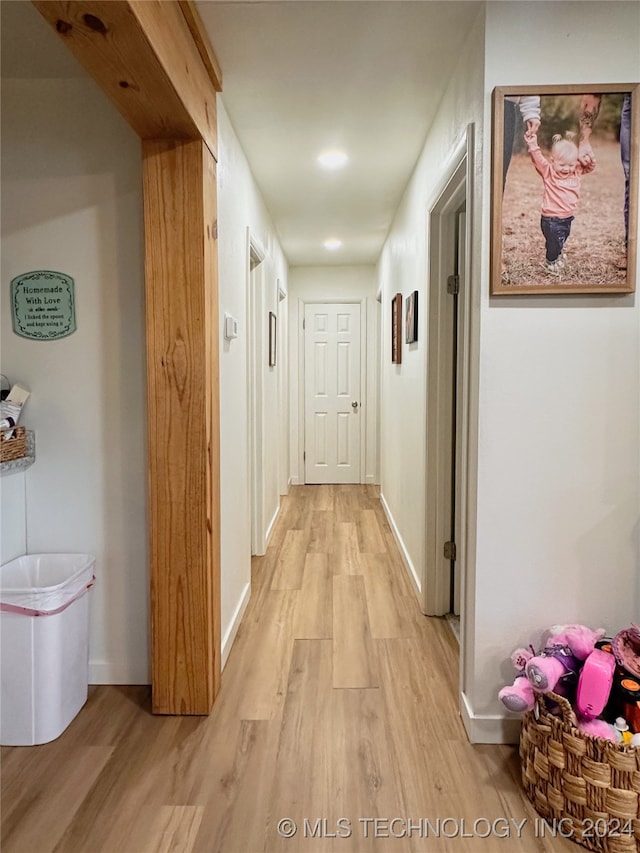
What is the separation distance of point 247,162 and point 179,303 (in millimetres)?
1420

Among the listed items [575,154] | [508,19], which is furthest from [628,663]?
[508,19]

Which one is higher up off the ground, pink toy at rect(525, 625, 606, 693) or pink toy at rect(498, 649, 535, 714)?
pink toy at rect(525, 625, 606, 693)

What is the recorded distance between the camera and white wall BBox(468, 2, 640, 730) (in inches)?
63.0

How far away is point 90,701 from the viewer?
6.35ft

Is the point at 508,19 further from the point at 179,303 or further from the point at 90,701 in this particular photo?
the point at 90,701

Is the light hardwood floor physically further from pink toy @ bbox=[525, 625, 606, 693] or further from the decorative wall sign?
the decorative wall sign

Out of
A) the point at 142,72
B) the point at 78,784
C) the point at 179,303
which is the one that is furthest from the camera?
the point at 179,303

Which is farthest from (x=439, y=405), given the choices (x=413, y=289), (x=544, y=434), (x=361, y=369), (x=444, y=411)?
(x=361, y=369)

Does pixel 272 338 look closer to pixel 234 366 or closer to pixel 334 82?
pixel 234 366

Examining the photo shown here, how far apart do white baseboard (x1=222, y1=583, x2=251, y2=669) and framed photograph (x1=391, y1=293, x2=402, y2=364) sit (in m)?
1.84

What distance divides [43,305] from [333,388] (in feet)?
12.9

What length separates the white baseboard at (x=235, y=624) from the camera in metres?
2.20

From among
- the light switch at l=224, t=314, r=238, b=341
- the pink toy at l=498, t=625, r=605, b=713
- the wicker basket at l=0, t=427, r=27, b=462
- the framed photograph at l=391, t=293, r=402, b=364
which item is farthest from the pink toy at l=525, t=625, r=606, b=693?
the framed photograph at l=391, t=293, r=402, b=364

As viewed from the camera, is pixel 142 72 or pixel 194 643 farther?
pixel 194 643
